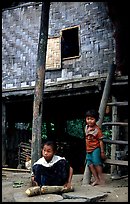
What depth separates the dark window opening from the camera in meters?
9.17

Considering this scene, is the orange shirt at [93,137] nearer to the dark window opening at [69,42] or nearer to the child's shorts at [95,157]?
the child's shorts at [95,157]

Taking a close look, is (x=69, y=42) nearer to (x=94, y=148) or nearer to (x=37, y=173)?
(x=94, y=148)

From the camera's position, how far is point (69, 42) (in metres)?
9.81

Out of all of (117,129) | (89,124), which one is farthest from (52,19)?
(89,124)

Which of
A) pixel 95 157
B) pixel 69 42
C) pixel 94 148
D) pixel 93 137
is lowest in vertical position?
pixel 95 157

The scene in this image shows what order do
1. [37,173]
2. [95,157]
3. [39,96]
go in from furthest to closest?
[39,96]
[95,157]
[37,173]

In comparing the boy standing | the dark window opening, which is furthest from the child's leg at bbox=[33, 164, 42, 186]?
the dark window opening

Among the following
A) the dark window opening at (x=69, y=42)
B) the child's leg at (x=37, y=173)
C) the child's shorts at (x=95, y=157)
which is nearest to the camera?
the child's leg at (x=37, y=173)

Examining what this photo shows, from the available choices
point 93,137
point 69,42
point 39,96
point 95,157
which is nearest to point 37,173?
point 95,157

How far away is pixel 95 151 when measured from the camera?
493 cm

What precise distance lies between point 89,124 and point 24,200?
1.71 meters

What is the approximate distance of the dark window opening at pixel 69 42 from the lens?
9172 millimetres

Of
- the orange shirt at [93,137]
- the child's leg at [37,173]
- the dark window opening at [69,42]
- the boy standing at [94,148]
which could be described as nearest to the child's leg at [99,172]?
the boy standing at [94,148]

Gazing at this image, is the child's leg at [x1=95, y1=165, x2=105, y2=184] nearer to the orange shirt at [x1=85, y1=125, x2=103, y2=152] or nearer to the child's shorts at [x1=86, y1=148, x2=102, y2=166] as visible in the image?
the child's shorts at [x1=86, y1=148, x2=102, y2=166]
